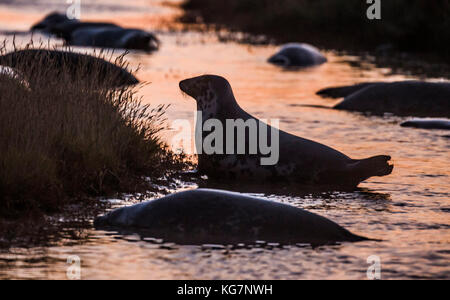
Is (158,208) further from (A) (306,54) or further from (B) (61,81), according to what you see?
(A) (306,54)

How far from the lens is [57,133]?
9547 mm

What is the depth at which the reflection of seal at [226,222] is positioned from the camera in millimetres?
7898

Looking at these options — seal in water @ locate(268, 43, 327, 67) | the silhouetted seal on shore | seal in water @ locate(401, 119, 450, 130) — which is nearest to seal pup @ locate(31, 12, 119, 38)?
the silhouetted seal on shore

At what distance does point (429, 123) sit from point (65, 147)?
6801 mm

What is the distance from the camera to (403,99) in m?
17.2

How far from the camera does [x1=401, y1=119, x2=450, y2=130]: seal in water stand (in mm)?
Result: 14742

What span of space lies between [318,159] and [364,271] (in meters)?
3.46

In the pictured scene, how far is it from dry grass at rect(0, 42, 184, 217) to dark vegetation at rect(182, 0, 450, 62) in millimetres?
17124

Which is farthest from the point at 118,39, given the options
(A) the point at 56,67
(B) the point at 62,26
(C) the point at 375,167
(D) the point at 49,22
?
(C) the point at 375,167

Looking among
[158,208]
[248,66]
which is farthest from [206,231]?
[248,66]

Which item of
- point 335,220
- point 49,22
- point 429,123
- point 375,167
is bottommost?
point 335,220

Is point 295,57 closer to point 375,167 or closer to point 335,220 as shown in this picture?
point 375,167

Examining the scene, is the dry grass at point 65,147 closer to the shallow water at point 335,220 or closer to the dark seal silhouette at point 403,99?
the shallow water at point 335,220
